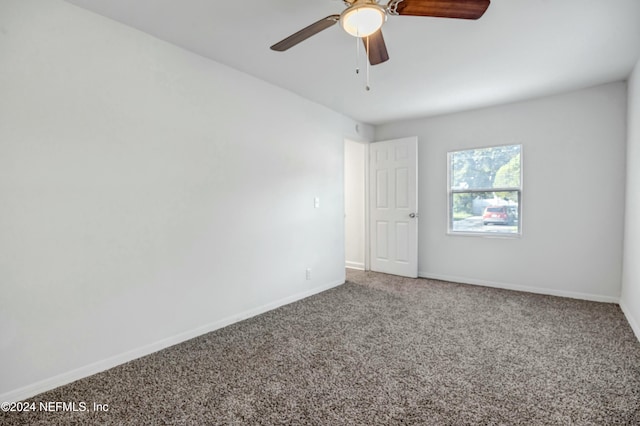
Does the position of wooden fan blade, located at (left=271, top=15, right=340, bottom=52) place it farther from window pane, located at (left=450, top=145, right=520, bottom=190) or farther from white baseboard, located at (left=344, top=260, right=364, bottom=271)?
white baseboard, located at (left=344, top=260, right=364, bottom=271)

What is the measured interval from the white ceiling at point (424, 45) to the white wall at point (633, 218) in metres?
0.39

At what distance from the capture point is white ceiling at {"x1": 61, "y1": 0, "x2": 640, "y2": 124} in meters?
2.12

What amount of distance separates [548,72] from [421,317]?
8.81 feet

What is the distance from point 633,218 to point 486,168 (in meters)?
1.64

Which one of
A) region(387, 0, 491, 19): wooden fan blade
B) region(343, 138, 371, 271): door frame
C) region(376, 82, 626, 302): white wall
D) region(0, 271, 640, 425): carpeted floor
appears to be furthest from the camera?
region(343, 138, 371, 271): door frame

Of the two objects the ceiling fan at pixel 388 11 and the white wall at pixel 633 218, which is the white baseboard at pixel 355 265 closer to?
the white wall at pixel 633 218

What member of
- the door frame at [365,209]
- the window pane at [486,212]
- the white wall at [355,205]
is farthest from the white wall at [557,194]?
the white wall at [355,205]

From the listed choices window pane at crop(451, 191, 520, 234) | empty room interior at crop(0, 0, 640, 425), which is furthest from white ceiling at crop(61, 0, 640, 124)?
window pane at crop(451, 191, 520, 234)

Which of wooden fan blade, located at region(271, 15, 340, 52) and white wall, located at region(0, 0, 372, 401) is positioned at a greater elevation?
wooden fan blade, located at region(271, 15, 340, 52)

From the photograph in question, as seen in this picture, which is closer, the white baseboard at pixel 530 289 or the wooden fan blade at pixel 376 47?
the wooden fan blade at pixel 376 47

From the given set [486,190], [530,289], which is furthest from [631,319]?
[486,190]

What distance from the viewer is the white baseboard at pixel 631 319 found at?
2687 millimetres

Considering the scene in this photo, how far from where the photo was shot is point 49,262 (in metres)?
1.99

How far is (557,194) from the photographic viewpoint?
3.82 metres
